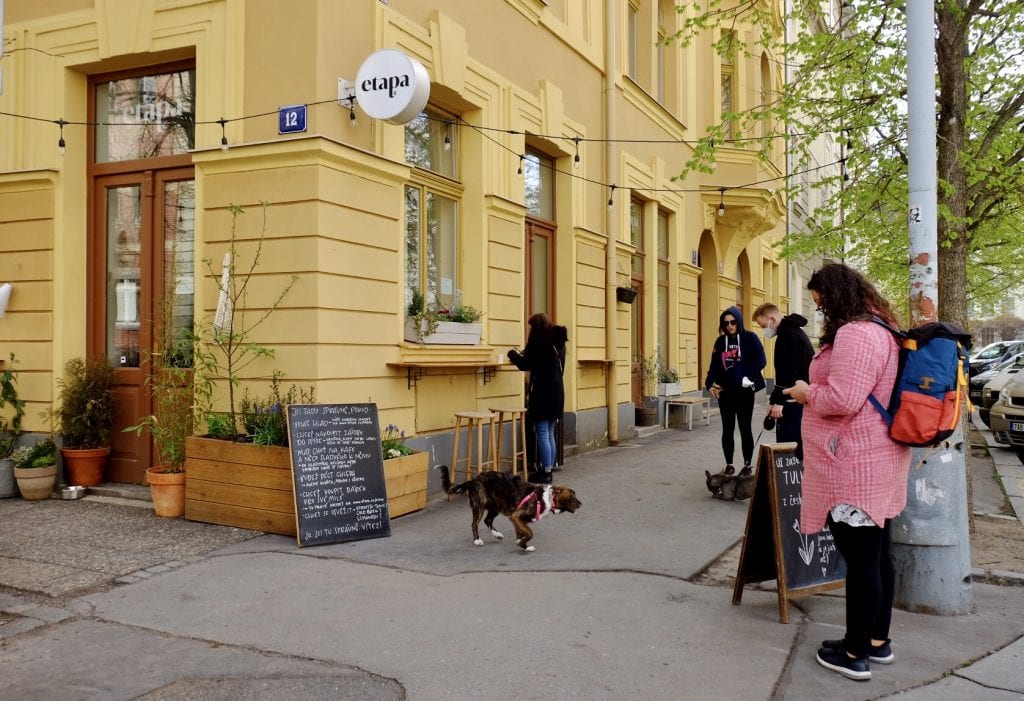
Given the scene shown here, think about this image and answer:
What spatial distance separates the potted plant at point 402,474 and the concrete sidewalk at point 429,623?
339 millimetres

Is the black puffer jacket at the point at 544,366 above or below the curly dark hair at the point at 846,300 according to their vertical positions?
below

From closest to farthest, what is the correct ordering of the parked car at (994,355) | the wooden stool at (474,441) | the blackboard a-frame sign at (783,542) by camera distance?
the blackboard a-frame sign at (783,542), the wooden stool at (474,441), the parked car at (994,355)

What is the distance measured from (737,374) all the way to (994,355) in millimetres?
20681

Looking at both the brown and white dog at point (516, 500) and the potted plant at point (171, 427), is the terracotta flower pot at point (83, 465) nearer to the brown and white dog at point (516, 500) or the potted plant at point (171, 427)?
the potted plant at point (171, 427)

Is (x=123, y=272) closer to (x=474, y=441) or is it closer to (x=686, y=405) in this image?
(x=474, y=441)

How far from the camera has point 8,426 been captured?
8.08m

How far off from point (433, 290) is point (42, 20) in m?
4.45

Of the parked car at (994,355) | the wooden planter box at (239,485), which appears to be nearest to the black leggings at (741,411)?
the wooden planter box at (239,485)

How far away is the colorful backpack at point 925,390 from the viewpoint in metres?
3.71

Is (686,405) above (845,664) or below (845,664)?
above

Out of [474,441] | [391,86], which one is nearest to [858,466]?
[391,86]

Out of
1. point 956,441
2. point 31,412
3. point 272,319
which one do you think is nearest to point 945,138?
point 956,441

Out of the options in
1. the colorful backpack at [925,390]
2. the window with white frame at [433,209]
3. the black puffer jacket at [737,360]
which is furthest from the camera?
the window with white frame at [433,209]

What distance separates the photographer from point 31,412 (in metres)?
8.04
